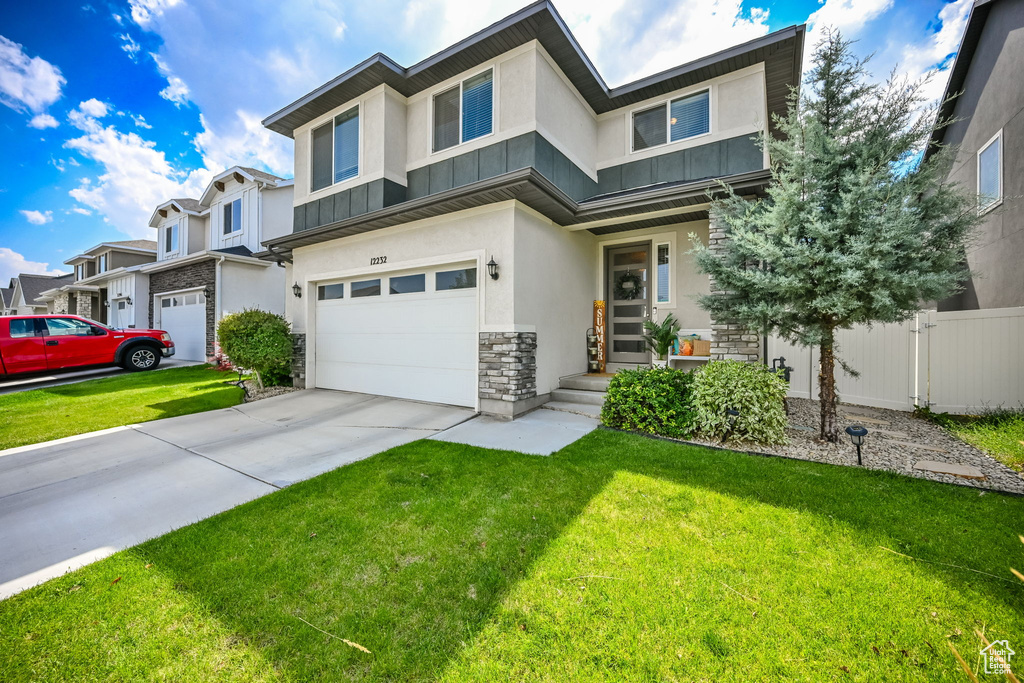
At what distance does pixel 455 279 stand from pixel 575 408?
295 cm

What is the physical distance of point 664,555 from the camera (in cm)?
262

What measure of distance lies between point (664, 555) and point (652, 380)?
3251mm

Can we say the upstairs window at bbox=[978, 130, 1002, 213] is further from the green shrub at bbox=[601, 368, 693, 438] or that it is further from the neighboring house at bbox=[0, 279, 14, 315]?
the neighboring house at bbox=[0, 279, 14, 315]

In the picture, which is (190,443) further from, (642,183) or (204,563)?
(642,183)

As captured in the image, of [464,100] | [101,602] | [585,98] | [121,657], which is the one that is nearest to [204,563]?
[101,602]

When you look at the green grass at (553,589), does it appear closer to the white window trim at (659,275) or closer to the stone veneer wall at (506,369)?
the stone veneer wall at (506,369)

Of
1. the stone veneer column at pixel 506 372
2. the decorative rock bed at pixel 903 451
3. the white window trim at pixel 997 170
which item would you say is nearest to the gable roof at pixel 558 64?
the white window trim at pixel 997 170

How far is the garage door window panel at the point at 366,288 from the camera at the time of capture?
7.86m

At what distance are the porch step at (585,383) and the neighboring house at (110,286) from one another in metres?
17.2

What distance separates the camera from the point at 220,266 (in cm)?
1291

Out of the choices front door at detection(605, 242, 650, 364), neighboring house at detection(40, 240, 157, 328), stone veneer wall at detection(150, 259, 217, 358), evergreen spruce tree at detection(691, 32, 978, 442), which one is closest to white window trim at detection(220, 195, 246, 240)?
stone veneer wall at detection(150, 259, 217, 358)

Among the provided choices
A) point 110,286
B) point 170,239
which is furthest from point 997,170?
point 110,286

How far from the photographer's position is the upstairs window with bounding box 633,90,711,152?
7.54 metres

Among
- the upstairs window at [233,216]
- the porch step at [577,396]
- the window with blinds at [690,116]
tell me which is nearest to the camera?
the porch step at [577,396]
